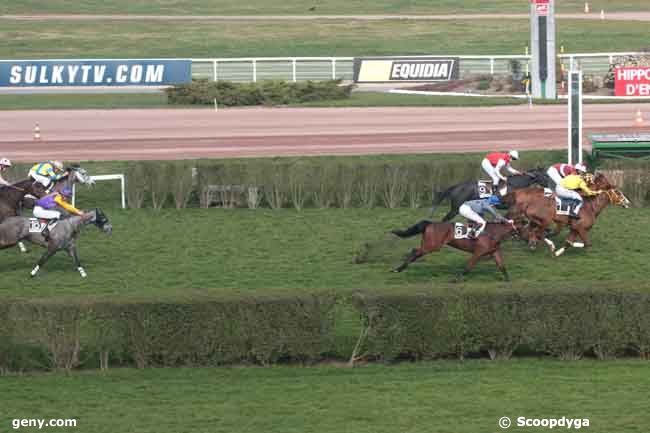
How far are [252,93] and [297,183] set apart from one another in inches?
723

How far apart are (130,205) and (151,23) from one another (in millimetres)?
42648

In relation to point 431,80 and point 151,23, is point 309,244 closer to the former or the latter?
point 431,80

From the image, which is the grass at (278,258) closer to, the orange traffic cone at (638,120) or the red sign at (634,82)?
the orange traffic cone at (638,120)

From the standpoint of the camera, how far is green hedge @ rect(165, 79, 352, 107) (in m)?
39.8

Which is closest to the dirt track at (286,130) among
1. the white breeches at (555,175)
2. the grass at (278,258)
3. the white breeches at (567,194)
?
the grass at (278,258)

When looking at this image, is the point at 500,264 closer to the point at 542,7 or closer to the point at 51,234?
the point at 51,234

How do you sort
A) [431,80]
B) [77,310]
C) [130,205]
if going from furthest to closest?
1. [431,80]
2. [130,205]
3. [77,310]

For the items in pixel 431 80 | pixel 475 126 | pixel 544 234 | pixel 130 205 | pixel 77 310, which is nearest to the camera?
pixel 77 310

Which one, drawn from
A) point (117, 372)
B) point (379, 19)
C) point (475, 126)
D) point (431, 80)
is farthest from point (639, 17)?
point (117, 372)

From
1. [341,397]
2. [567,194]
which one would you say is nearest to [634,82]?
[567,194]

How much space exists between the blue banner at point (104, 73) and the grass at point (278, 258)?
23.2 metres

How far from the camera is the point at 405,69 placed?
44500mm

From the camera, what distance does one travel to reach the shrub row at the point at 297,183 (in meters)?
21.9

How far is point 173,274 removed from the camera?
16.6 m
